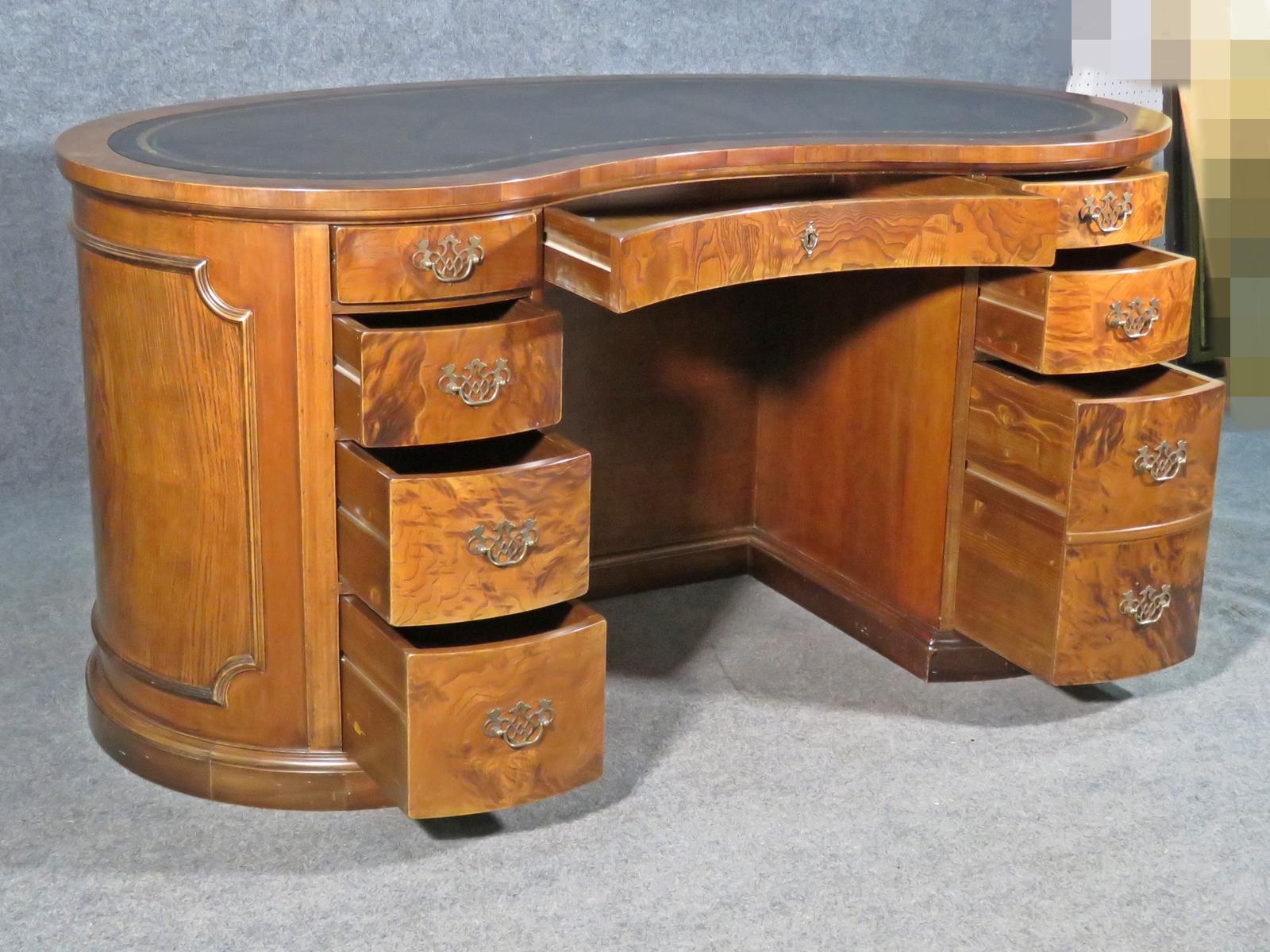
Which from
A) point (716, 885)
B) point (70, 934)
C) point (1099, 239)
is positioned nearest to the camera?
point (70, 934)

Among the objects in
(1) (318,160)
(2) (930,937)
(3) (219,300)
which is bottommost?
(2) (930,937)

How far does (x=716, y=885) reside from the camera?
65.5 inches

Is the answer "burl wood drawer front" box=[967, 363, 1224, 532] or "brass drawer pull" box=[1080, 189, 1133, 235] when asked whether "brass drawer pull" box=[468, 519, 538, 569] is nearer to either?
"burl wood drawer front" box=[967, 363, 1224, 532]

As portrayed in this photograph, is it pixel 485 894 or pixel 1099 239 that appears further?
pixel 1099 239

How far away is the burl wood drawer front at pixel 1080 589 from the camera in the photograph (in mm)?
1934

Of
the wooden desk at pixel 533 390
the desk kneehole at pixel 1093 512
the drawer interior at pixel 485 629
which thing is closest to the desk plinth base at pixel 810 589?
the wooden desk at pixel 533 390

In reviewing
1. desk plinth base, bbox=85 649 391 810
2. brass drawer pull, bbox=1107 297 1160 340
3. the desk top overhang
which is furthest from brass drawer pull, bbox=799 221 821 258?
desk plinth base, bbox=85 649 391 810

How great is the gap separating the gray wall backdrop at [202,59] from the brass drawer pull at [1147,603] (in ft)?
4.74

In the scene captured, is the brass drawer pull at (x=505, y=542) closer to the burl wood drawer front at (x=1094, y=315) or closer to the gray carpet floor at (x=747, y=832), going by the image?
the gray carpet floor at (x=747, y=832)

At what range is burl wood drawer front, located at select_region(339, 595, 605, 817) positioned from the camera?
1.60m

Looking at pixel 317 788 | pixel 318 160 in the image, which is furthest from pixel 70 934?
pixel 318 160

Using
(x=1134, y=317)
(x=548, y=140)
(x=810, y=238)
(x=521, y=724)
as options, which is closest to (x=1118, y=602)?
(x=1134, y=317)

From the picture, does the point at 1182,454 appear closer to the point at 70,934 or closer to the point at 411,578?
the point at 411,578

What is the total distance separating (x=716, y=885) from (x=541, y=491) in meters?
0.44
